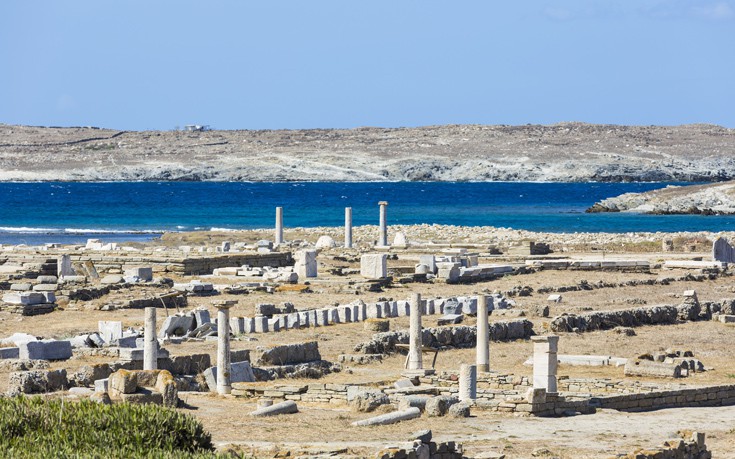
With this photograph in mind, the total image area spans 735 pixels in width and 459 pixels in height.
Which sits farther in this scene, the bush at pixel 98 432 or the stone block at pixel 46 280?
the stone block at pixel 46 280

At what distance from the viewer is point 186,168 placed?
6796 inches

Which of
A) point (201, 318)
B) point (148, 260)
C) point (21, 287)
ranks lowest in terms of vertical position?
point (201, 318)

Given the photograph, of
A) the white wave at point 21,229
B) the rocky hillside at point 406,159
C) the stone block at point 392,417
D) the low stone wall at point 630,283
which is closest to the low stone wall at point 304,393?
the stone block at point 392,417

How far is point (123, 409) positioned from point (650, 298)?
70.6ft

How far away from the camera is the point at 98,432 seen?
1155cm

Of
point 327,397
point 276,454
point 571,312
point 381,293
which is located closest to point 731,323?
point 571,312

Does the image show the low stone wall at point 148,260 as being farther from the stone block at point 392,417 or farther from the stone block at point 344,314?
the stone block at point 392,417

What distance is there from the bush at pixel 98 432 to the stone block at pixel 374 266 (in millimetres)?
21005

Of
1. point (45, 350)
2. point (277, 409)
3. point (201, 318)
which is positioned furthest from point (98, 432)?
point (201, 318)

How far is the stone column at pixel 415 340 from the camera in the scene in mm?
20344

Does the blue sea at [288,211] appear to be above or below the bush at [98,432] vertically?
above

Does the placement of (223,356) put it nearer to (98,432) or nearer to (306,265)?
(98,432)

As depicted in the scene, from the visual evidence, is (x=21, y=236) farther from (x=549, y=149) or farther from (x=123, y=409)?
(x=549, y=149)

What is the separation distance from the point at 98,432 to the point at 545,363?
781cm
